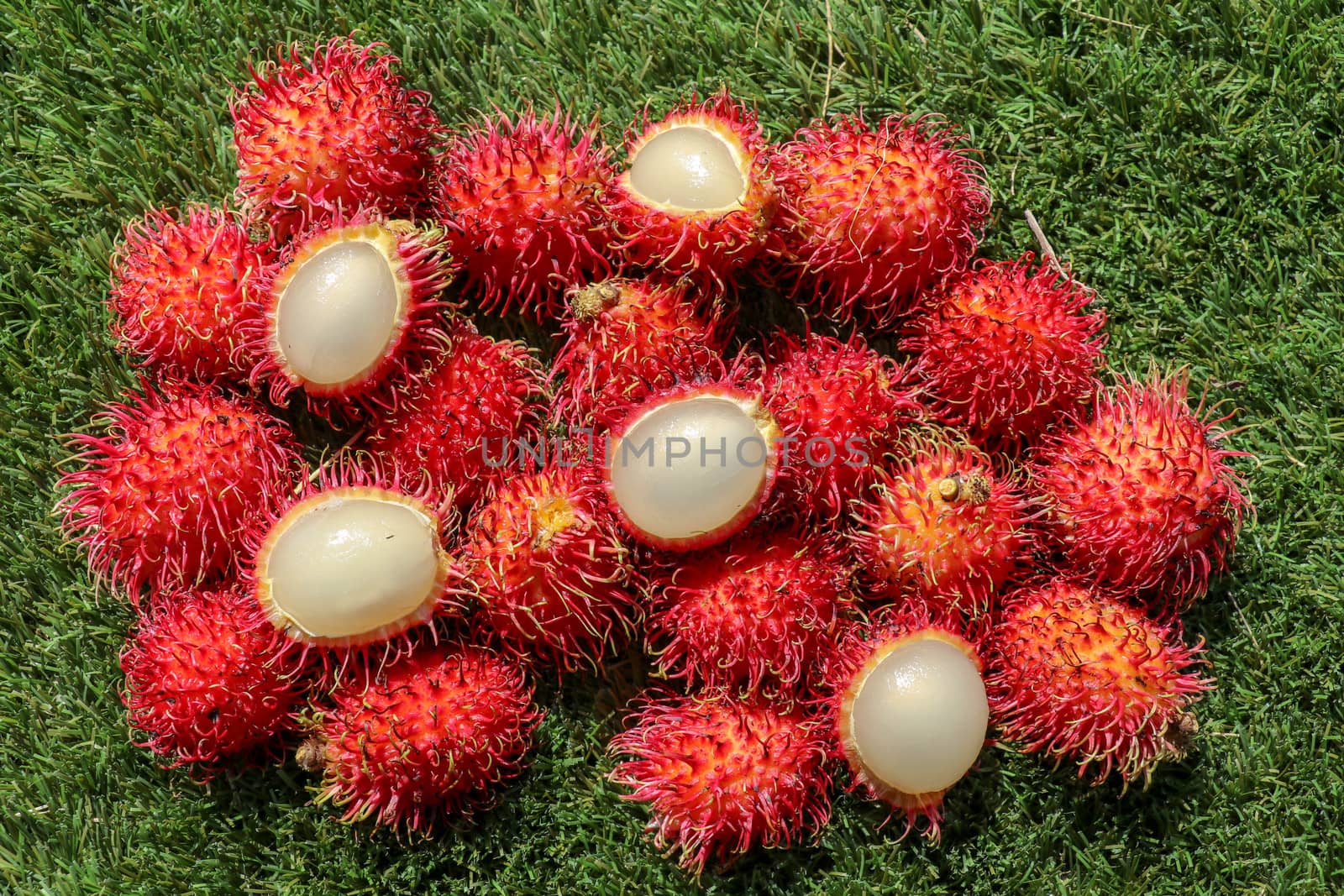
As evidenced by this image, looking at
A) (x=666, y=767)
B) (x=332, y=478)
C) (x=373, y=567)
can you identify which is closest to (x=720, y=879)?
(x=666, y=767)

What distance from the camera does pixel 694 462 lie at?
2283 millimetres

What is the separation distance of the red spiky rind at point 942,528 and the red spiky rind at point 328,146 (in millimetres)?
1295

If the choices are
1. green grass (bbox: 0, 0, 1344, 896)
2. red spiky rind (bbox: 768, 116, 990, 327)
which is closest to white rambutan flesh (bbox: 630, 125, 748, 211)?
red spiky rind (bbox: 768, 116, 990, 327)

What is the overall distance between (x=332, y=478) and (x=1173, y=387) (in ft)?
6.39

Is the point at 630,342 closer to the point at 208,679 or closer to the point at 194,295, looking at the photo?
the point at 194,295

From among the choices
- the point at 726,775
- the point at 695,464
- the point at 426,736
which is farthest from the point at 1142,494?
the point at 426,736

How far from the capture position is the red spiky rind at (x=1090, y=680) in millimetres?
2332

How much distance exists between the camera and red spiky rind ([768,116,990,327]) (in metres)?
2.39

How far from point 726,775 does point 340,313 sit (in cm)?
128

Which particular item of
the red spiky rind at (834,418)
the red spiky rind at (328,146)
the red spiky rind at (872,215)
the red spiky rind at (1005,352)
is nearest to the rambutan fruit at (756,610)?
the red spiky rind at (834,418)

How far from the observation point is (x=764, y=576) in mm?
2348

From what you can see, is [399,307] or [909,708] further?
[399,307]

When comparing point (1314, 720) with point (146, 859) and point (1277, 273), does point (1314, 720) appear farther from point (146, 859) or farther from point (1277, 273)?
point (146, 859)

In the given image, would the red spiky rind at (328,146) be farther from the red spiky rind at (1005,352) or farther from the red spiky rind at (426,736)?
the red spiky rind at (1005,352)
